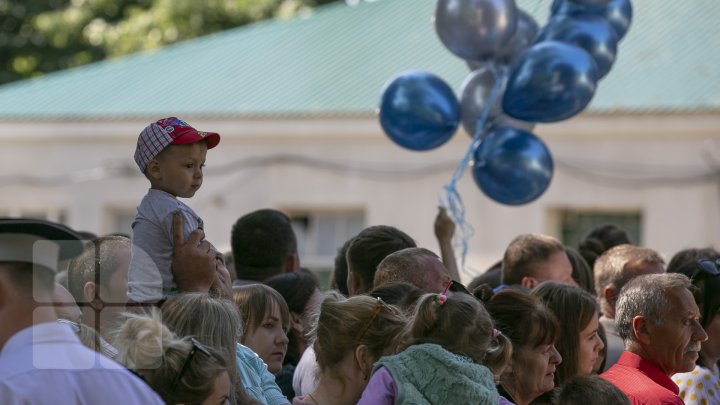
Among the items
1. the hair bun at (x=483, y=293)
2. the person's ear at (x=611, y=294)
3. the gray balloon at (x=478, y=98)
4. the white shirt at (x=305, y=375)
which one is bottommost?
the person's ear at (x=611, y=294)

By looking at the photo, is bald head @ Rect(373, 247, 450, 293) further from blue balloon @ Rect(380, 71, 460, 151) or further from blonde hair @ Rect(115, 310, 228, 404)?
blue balloon @ Rect(380, 71, 460, 151)

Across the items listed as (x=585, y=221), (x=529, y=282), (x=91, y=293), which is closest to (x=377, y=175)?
(x=585, y=221)

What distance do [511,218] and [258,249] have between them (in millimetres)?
10582

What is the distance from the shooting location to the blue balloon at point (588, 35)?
27.2 ft

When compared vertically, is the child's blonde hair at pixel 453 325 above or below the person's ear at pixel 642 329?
above

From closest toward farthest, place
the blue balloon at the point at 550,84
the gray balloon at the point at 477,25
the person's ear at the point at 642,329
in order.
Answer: the person's ear at the point at 642,329 → the blue balloon at the point at 550,84 → the gray balloon at the point at 477,25

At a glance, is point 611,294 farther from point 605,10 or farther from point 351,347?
point 351,347

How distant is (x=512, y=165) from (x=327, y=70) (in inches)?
425

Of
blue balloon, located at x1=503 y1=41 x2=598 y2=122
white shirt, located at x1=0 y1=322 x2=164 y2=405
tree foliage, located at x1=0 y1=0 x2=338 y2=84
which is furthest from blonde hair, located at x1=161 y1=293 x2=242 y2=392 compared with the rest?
tree foliage, located at x1=0 y1=0 x2=338 y2=84

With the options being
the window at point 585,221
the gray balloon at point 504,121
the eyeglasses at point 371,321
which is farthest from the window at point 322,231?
the eyeglasses at point 371,321

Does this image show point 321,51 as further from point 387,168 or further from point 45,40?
point 45,40

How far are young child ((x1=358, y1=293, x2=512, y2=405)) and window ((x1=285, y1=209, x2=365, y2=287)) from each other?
1365 cm

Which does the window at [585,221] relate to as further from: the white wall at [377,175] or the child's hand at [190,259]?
the child's hand at [190,259]

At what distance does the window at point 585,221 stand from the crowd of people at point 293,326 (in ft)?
33.5
